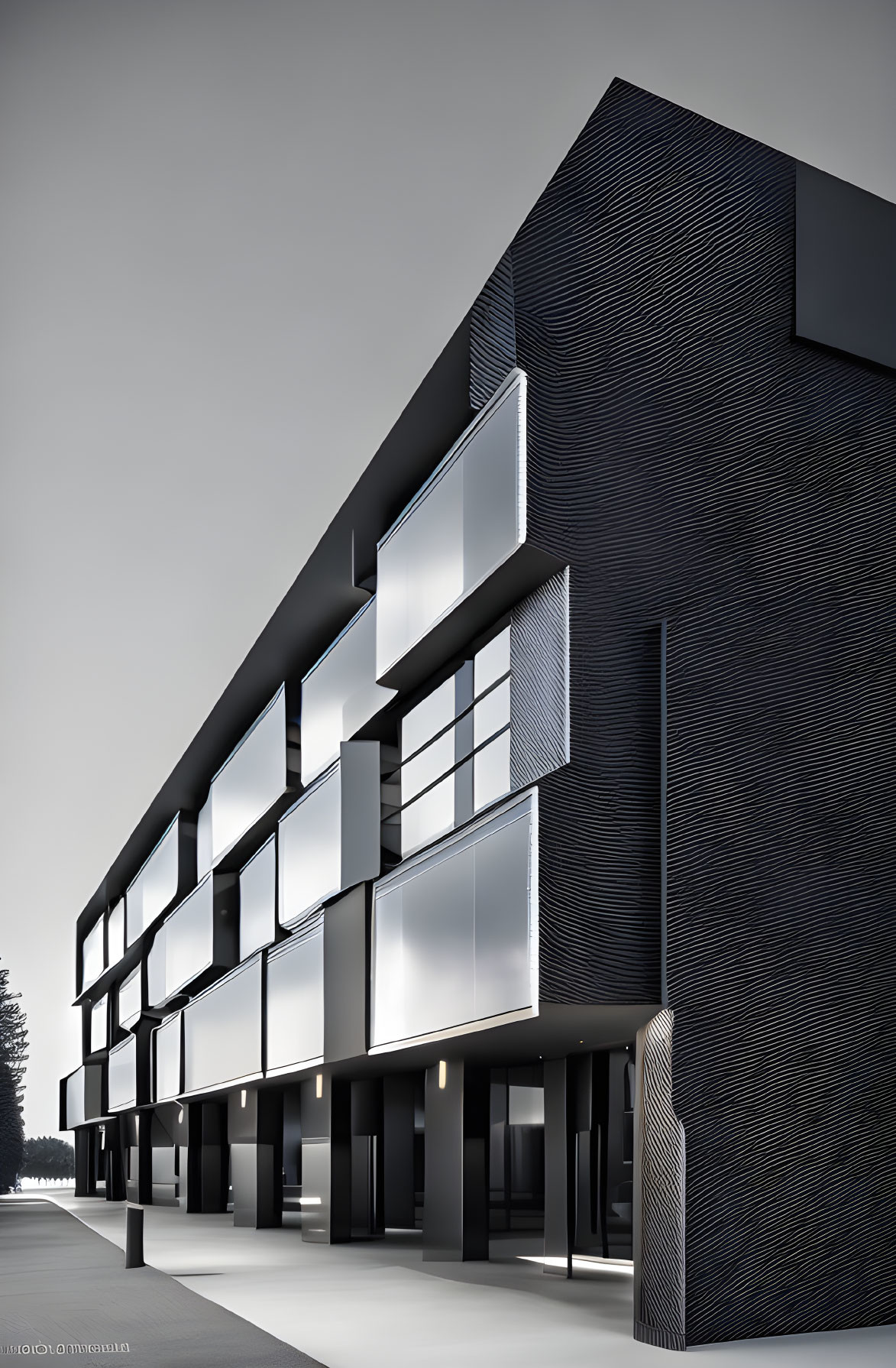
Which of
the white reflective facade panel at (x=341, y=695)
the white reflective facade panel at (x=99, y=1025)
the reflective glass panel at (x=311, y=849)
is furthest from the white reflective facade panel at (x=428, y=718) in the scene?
the white reflective facade panel at (x=99, y=1025)

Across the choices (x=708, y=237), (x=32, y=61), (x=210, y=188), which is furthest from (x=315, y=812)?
(x=32, y=61)

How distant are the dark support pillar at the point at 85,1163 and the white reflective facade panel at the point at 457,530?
163ft

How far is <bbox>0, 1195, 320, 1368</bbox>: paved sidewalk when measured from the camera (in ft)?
37.4

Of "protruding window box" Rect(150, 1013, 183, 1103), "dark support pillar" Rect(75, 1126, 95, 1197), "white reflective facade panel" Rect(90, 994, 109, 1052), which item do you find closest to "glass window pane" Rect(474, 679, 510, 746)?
"protruding window box" Rect(150, 1013, 183, 1103)

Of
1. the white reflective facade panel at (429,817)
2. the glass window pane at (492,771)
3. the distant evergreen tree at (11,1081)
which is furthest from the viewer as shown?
the distant evergreen tree at (11,1081)

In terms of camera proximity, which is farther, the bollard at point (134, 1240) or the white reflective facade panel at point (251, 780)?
the white reflective facade panel at point (251, 780)

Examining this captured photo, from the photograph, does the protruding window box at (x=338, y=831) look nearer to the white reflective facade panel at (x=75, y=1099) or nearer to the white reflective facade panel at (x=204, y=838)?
the white reflective facade panel at (x=204, y=838)

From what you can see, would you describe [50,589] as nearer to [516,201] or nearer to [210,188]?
[210,188]

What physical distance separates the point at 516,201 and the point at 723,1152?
385 inches

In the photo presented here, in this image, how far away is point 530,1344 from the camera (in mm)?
12344

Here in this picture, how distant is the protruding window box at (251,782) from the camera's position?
2655 cm

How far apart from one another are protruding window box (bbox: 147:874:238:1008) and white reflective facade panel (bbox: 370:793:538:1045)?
13487mm

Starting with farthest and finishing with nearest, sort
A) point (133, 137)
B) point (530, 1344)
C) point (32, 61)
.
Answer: point (133, 137), point (530, 1344), point (32, 61)

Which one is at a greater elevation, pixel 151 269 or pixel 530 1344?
pixel 151 269
